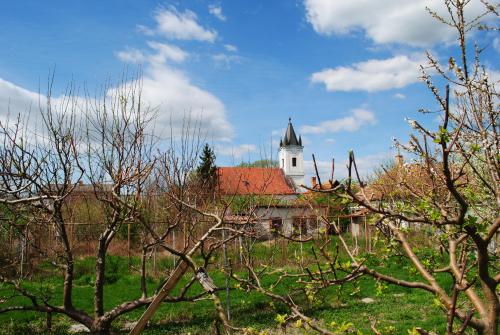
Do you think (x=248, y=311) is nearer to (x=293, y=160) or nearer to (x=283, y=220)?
(x=283, y=220)

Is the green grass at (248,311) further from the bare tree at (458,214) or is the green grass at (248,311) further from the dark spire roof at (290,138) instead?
the dark spire roof at (290,138)

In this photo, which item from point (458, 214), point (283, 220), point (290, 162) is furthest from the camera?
point (290, 162)

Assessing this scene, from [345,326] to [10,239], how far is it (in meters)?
11.9

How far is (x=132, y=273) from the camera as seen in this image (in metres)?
11.9

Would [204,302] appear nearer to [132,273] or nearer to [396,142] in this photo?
[132,273]

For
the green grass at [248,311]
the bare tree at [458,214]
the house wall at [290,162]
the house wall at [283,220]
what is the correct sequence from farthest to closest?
1. the house wall at [290,162]
2. the green grass at [248,311]
3. the house wall at [283,220]
4. the bare tree at [458,214]

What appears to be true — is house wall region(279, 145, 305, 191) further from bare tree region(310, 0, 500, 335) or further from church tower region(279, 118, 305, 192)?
bare tree region(310, 0, 500, 335)

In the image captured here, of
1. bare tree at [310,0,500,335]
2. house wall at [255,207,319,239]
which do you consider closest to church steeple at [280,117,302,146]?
house wall at [255,207,319,239]

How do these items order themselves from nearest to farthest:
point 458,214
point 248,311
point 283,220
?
point 458,214, point 248,311, point 283,220

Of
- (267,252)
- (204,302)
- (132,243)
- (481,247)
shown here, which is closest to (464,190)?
(481,247)

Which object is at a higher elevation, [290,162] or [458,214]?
[290,162]

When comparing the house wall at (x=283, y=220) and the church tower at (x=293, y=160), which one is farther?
the church tower at (x=293, y=160)

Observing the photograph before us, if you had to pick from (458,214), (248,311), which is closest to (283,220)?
(248,311)

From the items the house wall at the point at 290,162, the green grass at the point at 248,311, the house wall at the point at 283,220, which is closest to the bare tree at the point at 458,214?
the house wall at the point at 283,220
